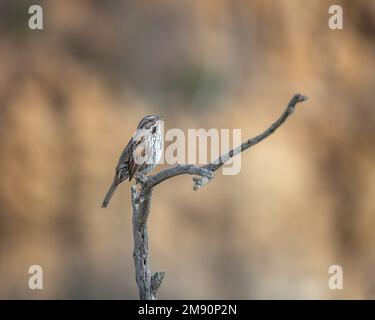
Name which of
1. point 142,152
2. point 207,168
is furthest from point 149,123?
point 207,168

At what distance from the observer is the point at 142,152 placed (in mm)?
4688

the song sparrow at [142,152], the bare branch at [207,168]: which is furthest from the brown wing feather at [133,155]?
the bare branch at [207,168]

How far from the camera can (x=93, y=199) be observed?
834 centimetres

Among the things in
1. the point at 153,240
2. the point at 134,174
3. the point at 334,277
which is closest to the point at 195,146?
the point at 153,240

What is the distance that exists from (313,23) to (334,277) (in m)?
2.82

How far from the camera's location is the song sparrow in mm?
4648

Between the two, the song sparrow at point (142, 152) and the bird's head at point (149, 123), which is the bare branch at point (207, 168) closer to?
the song sparrow at point (142, 152)

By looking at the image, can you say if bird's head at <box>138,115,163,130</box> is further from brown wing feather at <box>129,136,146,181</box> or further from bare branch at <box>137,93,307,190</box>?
bare branch at <box>137,93,307,190</box>

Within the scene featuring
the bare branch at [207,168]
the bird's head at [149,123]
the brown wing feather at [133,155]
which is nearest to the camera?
the bare branch at [207,168]

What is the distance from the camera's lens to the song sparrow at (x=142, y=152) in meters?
4.65

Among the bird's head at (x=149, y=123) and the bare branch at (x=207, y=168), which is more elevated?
the bird's head at (x=149, y=123)

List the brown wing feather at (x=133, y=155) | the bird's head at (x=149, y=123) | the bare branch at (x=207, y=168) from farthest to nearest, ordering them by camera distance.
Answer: the bird's head at (x=149, y=123) → the brown wing feather at (x=133, y=155) → the bare branch at (x=207, y=168)

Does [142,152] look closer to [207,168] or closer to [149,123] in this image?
[149,123]

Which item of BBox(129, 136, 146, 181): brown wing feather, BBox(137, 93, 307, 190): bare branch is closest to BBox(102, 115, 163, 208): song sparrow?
BBox(129, 136, 146, 181): brown wing feather
